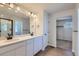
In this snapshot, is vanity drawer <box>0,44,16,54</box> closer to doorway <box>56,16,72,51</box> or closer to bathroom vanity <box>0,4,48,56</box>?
bathroom vanity <box>0,4,48,56</box>

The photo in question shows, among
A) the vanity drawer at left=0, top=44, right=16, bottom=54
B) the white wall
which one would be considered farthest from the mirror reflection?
the white wall

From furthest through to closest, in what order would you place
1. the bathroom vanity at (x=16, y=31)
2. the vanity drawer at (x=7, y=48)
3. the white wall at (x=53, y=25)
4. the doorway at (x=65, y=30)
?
the doorway at (x=65, y=30), the white wall at (x=53, y=25), the bathroom vanity at (x=16, y=31), the vanity drawer at (x=7, y=48)

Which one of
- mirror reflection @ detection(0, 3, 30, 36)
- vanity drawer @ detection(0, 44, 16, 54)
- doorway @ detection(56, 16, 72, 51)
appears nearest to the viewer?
vanity drawer @ detection(0, 44, 16, 54)

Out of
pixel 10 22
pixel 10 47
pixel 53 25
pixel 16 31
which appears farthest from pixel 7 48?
pixel 53 25

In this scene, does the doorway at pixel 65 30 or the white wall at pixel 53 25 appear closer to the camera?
the white wall at pixel 53 25

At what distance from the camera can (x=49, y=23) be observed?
6.46 meters

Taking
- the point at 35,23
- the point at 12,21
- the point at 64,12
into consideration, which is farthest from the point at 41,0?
the point at 64,12

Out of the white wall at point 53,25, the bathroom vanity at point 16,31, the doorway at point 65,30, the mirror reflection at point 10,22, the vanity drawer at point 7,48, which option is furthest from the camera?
the doorway at point 65,30

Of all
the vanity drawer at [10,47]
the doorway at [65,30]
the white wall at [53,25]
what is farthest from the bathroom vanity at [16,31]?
the doorway at [65,30]

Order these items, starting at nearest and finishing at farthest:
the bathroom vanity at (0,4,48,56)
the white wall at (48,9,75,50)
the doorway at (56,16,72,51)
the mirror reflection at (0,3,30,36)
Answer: the bathroom vanity at (0,4,48,56)
the mirror reflection at (0,3,30,36)
the white wall at (48,9,75,50)
the doorway at (56,16,72,51)

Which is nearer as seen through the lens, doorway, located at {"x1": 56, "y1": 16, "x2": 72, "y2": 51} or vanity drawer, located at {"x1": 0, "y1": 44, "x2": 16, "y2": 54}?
vanity drawer, located at {"x1": 0, "y1": 44, "x2": 16, "y2": 54}

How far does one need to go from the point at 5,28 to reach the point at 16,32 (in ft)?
2.05

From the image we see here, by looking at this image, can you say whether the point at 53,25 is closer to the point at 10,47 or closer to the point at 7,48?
the point at 10,47

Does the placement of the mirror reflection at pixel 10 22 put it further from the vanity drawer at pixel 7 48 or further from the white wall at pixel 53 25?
the white wall at pixel 53 25
